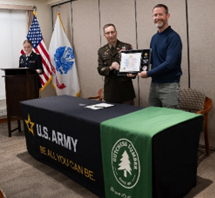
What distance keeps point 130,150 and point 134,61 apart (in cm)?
148

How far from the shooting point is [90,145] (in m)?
2.40

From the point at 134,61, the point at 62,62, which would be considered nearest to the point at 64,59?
the point at 62,62

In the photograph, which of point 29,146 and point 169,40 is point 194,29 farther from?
point 29,146

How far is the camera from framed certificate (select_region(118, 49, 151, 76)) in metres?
3.11

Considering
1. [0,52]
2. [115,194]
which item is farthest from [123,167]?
[0,52]

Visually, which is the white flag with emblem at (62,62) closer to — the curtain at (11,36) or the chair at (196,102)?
the curtain at (11,36)

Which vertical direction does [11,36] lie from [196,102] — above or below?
above

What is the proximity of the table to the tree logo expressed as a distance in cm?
14

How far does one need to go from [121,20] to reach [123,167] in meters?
2.99

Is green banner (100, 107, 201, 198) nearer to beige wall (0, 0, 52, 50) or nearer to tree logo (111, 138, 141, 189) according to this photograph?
tree logo (111, 138, 141, 189)

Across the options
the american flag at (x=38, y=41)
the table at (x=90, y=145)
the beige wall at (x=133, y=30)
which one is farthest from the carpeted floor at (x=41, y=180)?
the american flag at (x=38, y=41)

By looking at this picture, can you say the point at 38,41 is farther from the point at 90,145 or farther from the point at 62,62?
the point at 90,145

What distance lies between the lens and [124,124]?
210 centimetres

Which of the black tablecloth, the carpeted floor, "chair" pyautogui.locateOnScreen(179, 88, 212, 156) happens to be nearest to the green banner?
the black tablecloth
